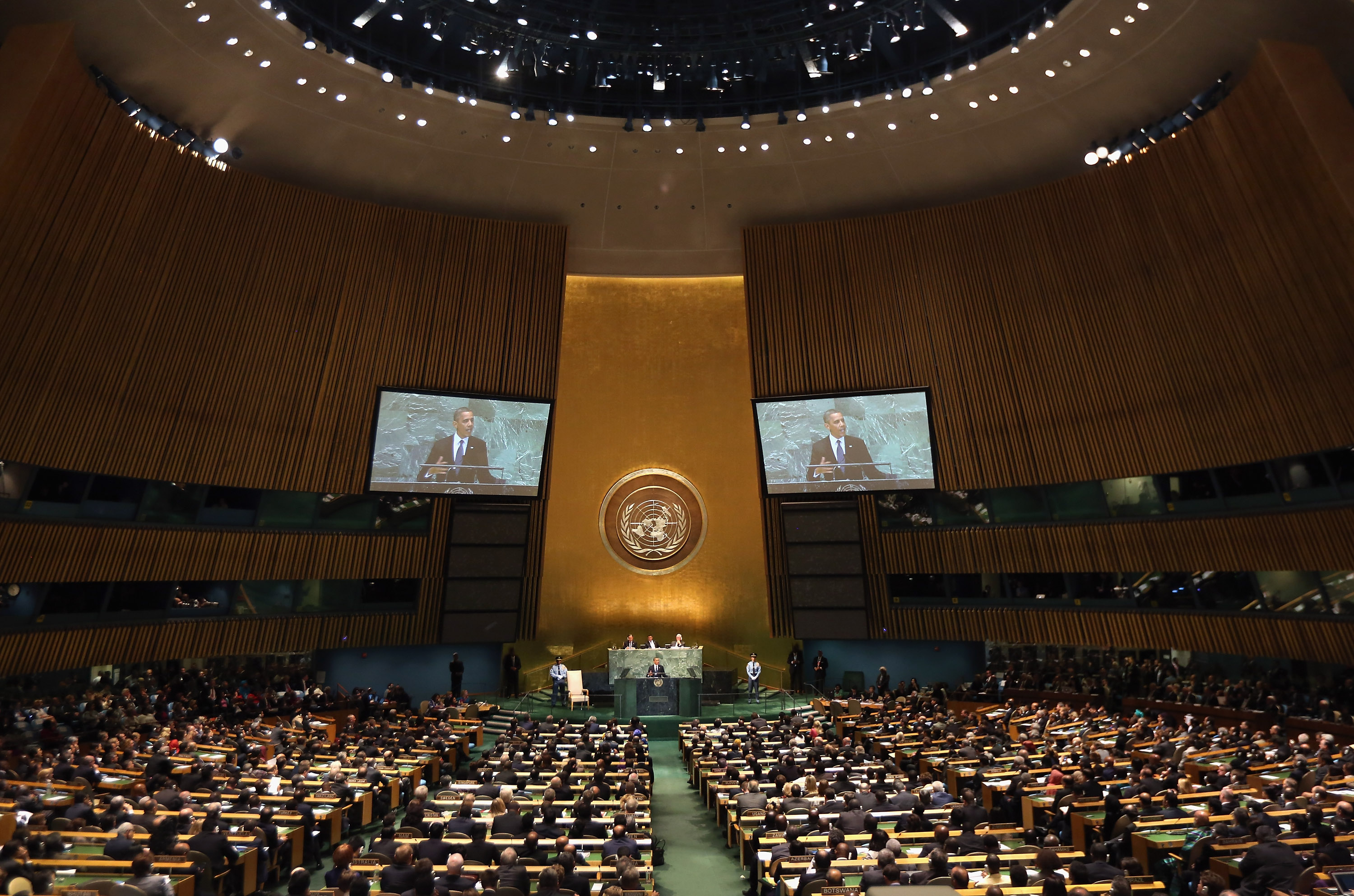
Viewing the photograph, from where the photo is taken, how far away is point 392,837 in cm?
790

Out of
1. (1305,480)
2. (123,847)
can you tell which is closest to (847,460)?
(1305,480)

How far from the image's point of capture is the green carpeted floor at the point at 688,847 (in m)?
9.51

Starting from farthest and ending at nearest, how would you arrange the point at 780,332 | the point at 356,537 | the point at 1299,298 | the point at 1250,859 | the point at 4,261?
1. the point at 780,332
2. the point at 356,537
3. the point at 1299,298
4. the point at 4,261
5. the point at 1250,859

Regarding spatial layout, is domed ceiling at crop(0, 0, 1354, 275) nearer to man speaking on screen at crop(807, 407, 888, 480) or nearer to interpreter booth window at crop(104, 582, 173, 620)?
man speaking on screen at crop(807, 407, 888, 480)

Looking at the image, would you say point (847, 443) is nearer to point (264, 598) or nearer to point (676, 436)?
point (676, 436)

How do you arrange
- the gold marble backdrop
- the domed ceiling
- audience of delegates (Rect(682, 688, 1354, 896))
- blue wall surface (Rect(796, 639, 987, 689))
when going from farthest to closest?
the gold marble backdrop → blue wall surface (Rect(796, 639, 987, 689)) → the domed ceiling → audience of delegates (Rect(682, 688, 1354, 896))

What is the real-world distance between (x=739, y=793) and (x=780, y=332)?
12681 millimetres

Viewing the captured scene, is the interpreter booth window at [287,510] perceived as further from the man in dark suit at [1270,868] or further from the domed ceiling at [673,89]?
the man in dark suit at [1270,868]

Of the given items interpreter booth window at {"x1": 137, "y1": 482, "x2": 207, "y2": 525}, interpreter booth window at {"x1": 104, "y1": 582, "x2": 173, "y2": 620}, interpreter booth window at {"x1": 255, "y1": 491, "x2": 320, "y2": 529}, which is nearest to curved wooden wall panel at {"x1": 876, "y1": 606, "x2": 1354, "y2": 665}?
interpreter booth window at {"x1": 255, "y1": 491, "x2": 320, "y2": 529}

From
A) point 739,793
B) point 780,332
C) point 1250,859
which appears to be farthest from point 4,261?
point 1250,859

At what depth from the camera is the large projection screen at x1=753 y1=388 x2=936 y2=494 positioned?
1950 centimetres

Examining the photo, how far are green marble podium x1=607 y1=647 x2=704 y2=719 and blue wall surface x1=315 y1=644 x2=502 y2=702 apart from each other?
169 inches

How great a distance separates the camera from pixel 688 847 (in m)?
10.9

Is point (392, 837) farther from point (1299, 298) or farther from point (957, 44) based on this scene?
point (957, 44)
